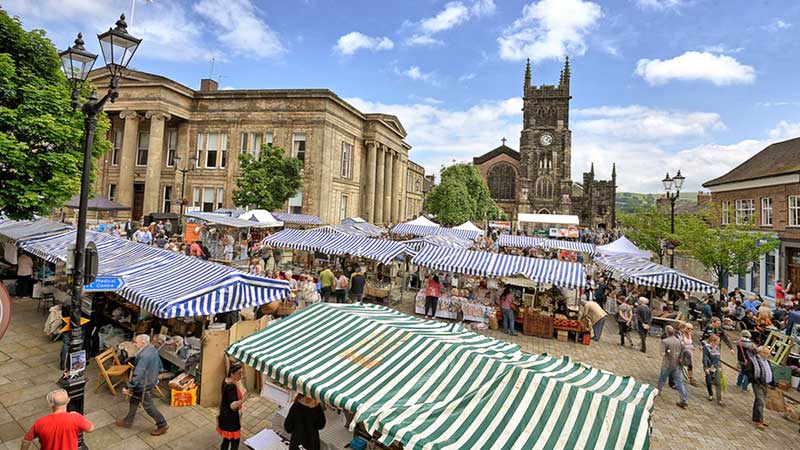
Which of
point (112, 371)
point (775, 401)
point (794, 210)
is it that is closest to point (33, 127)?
point (112, 371)

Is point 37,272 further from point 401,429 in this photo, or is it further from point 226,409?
point 401,429

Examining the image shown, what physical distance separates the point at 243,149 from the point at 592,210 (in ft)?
216

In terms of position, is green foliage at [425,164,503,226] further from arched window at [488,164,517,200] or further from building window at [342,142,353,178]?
arched window at [488,164,517,200]

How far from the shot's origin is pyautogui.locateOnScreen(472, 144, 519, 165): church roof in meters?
80.5

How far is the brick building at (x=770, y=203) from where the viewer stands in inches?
751

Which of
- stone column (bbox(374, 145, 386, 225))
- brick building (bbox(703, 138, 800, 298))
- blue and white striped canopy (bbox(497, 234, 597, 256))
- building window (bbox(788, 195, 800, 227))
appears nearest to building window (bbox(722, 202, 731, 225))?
brick building (bbox(703, 138, 800, 298))

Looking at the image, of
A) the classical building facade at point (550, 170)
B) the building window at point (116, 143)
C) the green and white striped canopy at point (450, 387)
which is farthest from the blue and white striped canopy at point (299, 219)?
the classical building facade at point (550, 170)

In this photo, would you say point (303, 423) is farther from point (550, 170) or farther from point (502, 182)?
point (502, 182)

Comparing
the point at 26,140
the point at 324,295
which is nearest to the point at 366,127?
the point at 324,295

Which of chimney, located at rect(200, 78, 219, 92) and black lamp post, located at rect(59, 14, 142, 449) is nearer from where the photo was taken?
black lamp post, located at rect(59, 14, 142, 449)

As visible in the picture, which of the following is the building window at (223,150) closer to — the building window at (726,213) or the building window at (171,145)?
the building window at (171,145)

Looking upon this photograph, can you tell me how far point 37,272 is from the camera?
1331 centimetres

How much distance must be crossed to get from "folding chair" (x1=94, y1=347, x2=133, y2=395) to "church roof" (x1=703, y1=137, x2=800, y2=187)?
27186mm

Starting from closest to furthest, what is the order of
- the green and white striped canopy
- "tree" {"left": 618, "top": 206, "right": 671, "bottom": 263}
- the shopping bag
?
the green and white striped canopy → the shopping bag → "tree" {"left": 618, "top": 206, "right": 671, "bottom": 263}
